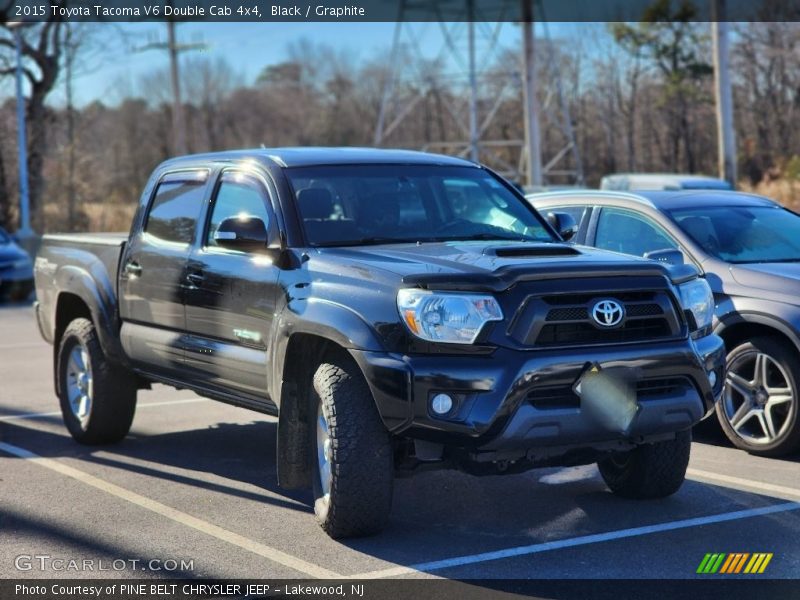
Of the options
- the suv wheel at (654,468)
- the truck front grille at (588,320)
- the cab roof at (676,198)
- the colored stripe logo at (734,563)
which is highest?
the cab roof at (676,198)

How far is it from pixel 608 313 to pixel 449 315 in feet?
2.46

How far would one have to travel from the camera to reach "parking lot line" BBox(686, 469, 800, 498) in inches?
254

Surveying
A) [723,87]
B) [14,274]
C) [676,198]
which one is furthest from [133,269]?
[723,87]

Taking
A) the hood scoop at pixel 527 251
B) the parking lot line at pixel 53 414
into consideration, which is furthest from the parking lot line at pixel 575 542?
the parking lot line at pixel 53 414

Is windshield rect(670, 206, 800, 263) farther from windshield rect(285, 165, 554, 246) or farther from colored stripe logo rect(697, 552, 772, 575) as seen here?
colored stripe logo rect(697, 552, 772, 575)

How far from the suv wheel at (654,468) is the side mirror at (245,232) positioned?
2.15 metres

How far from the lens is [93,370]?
7898mm

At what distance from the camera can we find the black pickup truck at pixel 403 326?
513cm

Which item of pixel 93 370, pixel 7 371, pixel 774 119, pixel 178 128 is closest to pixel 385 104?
pixel 178 128

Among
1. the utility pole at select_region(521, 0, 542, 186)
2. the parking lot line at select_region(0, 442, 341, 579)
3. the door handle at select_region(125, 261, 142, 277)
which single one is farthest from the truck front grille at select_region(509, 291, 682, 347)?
the utility pole at select_region(521, 0, 542, 186)

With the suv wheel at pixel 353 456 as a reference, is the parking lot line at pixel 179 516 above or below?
below

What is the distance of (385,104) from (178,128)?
23.7ft

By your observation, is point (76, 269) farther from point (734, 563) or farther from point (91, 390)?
point (734, 563)

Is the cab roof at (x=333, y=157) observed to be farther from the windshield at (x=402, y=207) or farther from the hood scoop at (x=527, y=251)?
the hood scoop at (x=527, y=251)
